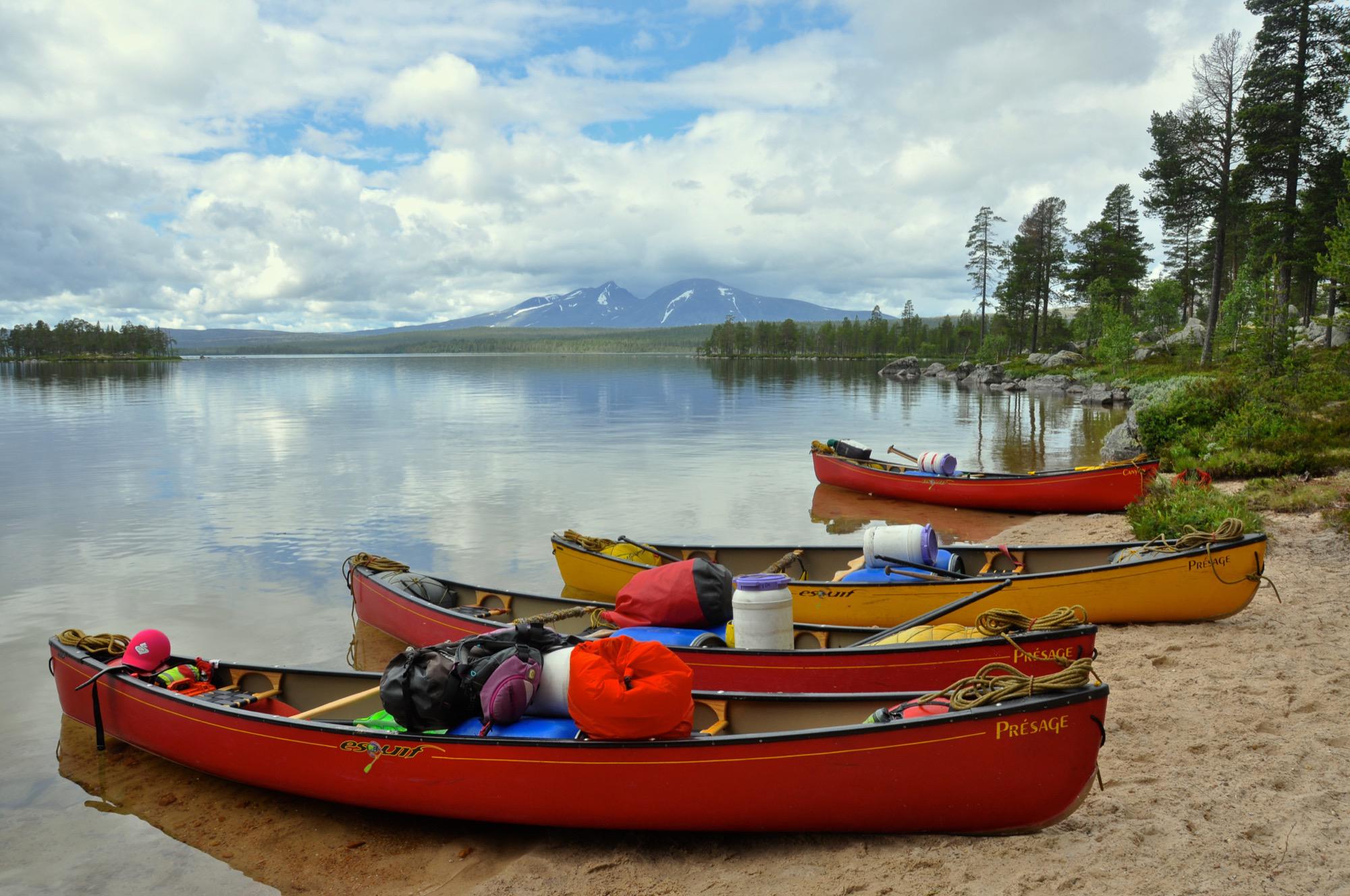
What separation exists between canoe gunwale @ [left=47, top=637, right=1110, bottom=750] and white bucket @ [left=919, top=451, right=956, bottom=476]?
52.8 feet

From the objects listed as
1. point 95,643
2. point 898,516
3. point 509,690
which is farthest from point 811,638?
point 898,516

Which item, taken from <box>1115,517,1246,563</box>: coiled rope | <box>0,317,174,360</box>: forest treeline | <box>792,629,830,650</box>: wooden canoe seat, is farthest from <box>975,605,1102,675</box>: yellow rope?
<box>0,317,174,360</box>: forest treeline

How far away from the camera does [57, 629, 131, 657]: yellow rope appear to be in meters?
9.90

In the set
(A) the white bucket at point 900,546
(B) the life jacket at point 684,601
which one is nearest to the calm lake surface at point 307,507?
(B) the life jacket at point 684,601

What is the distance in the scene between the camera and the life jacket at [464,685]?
7035 millimetres

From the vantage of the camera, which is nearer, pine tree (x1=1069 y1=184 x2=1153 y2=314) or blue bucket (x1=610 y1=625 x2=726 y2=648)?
blue bucket (x1=610 y1=625 x2=726 y2=648)

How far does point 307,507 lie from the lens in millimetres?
23594

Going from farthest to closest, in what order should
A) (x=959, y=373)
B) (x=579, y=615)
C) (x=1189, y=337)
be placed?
(x=959, y=373)
(x=1189, y=337)
(x=579, y=615)

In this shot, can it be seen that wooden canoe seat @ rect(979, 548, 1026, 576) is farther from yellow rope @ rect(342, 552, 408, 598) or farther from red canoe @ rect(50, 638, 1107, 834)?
yellow rope @ rect(342, 552, 408, 598)

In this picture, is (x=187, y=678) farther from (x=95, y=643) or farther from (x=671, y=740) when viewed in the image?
(x=671, y=740)

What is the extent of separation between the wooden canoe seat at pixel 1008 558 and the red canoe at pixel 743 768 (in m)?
6.03

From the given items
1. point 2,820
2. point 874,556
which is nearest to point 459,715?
point 2,820

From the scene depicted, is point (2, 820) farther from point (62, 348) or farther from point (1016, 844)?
point (62, 348)

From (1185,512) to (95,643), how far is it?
53.1ft
